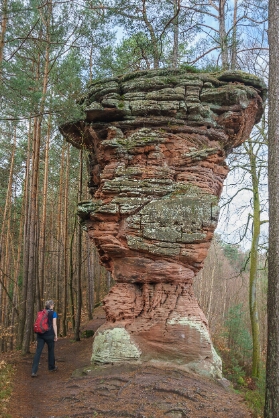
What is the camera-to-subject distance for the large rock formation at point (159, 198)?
26.8ft

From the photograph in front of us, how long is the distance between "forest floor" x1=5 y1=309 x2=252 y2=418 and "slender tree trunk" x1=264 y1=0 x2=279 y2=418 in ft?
3.63

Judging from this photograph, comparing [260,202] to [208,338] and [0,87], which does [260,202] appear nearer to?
[208,338]

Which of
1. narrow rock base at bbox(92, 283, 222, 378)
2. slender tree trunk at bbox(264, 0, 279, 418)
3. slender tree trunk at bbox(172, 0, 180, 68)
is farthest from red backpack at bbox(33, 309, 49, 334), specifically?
slender tree trunk at bbox(172, 0, 180, 68)

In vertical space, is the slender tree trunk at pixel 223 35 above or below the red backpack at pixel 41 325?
above

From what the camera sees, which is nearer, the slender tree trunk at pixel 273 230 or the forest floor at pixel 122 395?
the slender tree trunk at pixel 273 230

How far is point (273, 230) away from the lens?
6.11m

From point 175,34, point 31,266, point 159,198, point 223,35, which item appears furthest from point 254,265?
point 175,34

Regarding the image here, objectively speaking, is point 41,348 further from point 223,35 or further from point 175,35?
point 223,35

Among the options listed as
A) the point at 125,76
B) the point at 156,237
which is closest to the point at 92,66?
the point at 125,76

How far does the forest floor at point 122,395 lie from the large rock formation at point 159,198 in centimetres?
55

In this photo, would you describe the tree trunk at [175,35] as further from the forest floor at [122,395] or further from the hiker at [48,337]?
the forest floor at [122,395]

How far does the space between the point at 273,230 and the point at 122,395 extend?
171 inches

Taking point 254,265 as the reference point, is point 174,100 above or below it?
above

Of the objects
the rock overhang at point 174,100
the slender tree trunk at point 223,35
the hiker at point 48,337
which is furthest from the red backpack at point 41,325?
the slender tree trunk at point 223,35
